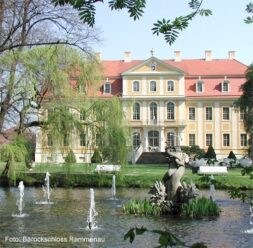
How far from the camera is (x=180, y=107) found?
5625cm

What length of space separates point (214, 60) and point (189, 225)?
164 ft

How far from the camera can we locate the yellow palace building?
184 feet

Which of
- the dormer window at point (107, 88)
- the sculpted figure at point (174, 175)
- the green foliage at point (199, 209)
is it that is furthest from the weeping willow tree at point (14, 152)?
the dormer window at point (107, 88)

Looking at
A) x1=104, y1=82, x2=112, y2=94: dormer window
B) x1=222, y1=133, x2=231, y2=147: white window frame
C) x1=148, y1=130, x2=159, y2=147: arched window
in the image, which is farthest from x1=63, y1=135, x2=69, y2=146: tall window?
x1=222, y1=133, x2=231, y2=147: white window frame

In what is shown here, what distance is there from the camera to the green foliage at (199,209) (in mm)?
13391

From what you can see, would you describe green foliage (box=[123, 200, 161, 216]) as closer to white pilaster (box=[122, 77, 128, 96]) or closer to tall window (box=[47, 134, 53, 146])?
tall window (box=[47, 134, 53, 146])

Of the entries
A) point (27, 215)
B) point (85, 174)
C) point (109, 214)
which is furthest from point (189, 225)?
point (85, 174)

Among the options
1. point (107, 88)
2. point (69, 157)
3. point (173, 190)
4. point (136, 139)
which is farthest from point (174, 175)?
point (107, 88)

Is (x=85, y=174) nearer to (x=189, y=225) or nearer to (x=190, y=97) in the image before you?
(x=189, y=225)

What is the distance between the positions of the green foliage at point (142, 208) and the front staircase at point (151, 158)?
1392 inches

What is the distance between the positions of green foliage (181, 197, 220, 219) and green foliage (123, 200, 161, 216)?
2.42 ft

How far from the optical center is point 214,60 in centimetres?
6038

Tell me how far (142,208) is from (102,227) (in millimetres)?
2362

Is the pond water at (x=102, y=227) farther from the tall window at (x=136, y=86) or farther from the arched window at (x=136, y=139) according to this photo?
the tall window at (x=136, y=86)
